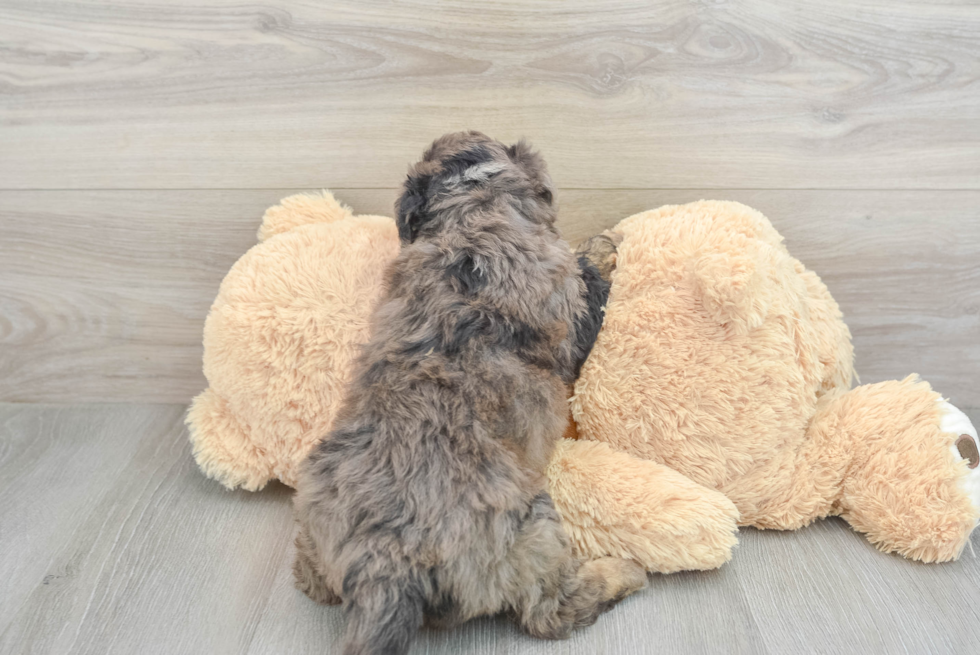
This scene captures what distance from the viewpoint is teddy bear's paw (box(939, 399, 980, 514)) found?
1199mm

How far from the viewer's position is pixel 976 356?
1677 millimetres

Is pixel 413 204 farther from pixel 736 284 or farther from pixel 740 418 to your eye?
pixel 740 418

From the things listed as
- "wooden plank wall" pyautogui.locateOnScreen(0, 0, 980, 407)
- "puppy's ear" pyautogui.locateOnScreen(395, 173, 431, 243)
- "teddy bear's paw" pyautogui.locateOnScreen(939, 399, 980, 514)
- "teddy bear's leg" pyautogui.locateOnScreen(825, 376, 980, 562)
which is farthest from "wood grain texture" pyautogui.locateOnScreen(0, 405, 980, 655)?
"puppy's ear" pyautogui.locateOnScreen(395, 173, 431, 243)

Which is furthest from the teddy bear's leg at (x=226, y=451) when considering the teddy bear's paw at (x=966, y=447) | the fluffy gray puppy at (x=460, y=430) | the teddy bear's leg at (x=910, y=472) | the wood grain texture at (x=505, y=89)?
the teddy bear's paw at (x=966, y=447)

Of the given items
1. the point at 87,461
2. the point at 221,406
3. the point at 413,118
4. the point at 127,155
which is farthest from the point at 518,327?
the point at 87,461

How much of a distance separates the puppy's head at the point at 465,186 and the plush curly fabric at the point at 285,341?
21cm

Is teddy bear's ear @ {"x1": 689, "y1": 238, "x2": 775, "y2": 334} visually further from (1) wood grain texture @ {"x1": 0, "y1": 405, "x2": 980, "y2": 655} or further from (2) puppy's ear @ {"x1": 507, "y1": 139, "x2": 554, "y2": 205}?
(1) wood grain texture @ {"x1": 0, "y1": 405, "x2": 980, "y2": 655}

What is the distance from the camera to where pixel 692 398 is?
1245 mm

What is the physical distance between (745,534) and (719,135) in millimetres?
834

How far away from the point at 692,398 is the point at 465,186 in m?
0.56

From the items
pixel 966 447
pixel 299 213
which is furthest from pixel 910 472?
pixel 299 213

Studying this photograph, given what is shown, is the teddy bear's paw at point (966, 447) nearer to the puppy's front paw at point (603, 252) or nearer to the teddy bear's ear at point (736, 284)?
the teddy bear's ear at point (736, 284)

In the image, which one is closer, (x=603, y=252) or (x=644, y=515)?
(x=644, y=515)

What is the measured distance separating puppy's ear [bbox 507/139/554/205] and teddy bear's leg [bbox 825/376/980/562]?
2.27ft
